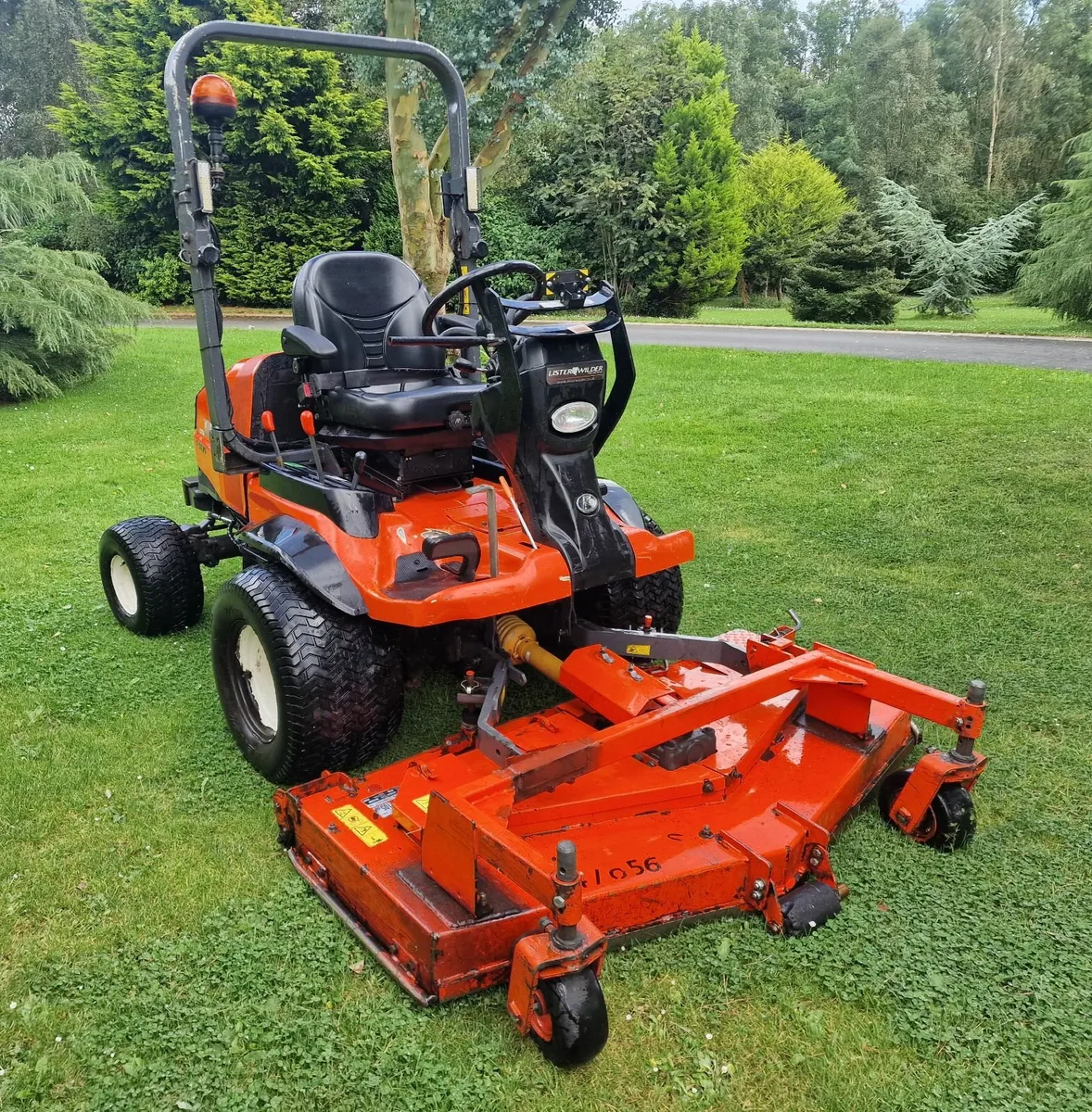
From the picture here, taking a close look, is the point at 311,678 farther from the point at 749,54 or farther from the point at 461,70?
the point at 749,54

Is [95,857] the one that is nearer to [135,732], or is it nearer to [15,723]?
[135,732]

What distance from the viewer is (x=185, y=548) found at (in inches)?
Result: 173

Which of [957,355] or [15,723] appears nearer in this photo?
[15,723]

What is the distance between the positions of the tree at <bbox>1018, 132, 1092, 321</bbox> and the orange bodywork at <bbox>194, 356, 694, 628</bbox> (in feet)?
38.1

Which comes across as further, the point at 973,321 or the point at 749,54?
the point at 749,54

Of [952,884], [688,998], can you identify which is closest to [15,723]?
[688,998]

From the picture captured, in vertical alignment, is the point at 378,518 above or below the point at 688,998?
above

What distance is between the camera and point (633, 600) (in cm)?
374

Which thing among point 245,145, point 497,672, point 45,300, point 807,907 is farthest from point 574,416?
point 245,145

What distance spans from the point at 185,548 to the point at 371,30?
944 cm

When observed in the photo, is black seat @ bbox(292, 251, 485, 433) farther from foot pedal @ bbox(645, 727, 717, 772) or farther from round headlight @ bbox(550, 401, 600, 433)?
foot pedal @ bbox(645, 727, 717, 772)

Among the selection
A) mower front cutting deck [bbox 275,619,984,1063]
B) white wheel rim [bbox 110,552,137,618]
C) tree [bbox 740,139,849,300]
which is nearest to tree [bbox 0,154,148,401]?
white wheel rim [bbox 110,552,137,618]

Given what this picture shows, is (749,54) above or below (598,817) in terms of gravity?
above

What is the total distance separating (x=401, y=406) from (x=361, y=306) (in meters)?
0.78
